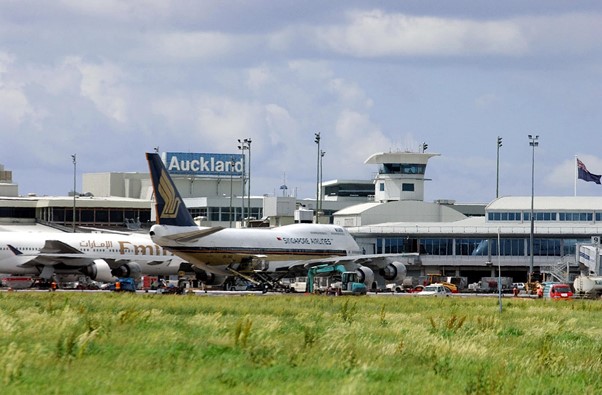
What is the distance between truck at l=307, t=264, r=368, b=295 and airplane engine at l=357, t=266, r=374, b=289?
0.53 m

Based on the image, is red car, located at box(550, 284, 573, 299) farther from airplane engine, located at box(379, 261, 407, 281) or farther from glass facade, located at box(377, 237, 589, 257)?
glass facade, located at box(377, 237, 589, 257)

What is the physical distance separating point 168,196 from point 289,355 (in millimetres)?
66787

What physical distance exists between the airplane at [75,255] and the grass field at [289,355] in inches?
1771

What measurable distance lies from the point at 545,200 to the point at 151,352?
384 feet

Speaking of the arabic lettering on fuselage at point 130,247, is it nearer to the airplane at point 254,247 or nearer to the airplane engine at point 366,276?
the airplane at point 254,247

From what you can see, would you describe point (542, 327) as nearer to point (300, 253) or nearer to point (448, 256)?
point (300, 253)

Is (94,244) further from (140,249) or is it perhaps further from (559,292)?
(559,292)

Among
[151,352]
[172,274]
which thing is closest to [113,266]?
[172,274]

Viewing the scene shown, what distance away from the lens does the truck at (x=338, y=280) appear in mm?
90688

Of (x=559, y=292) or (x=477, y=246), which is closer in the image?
(x=559, y=292)

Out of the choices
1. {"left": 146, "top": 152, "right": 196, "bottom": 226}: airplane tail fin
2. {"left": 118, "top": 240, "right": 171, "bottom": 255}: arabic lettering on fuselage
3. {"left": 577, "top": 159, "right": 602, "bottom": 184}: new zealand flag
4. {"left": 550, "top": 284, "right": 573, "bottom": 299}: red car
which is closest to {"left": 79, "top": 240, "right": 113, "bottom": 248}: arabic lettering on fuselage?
{"left": 118, "top": 240, "right": 171, "bottom": 255}: arabic lettering on fuselage

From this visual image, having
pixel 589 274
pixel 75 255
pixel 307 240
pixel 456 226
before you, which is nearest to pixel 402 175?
pixel 456 226

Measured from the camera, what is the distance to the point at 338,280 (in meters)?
106

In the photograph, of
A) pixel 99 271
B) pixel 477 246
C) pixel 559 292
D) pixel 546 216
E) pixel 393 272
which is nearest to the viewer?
pixel 559 292
